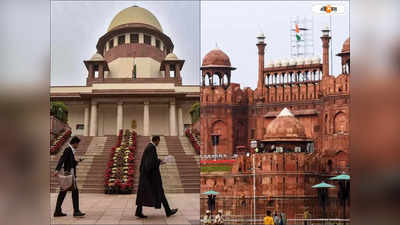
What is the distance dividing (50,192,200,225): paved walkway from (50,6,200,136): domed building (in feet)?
2.39

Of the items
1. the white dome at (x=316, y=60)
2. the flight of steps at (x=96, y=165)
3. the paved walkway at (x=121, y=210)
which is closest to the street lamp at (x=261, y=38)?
the white dome at (x=316, y=60)

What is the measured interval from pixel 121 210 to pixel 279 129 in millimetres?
17539

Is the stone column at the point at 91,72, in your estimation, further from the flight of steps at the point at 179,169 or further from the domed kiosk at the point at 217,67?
the domed kiosk at the point at 217,67

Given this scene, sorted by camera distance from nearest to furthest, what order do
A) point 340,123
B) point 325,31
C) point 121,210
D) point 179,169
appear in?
point 121,210 → point 179,169 → point 340,123 → point 325,31

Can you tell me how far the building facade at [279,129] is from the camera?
19.9 meters

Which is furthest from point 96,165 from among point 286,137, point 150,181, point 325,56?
point 325,56

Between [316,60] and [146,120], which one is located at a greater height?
[316,60]

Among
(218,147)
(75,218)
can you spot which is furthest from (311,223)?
(75,218)

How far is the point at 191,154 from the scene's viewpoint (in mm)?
4504

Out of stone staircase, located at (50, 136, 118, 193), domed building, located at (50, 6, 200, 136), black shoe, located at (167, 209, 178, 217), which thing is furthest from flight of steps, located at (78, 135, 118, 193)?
black shoe, located at (167, 209, 178, 217)

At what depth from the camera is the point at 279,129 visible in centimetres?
2103

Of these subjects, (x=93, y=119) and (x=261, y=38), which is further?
(x=261, y=38)

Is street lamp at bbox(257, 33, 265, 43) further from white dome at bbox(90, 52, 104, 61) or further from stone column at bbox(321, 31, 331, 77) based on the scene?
white dome at bbox(90, 52, 104, 61)

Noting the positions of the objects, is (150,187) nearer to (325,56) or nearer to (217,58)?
(217,58)
